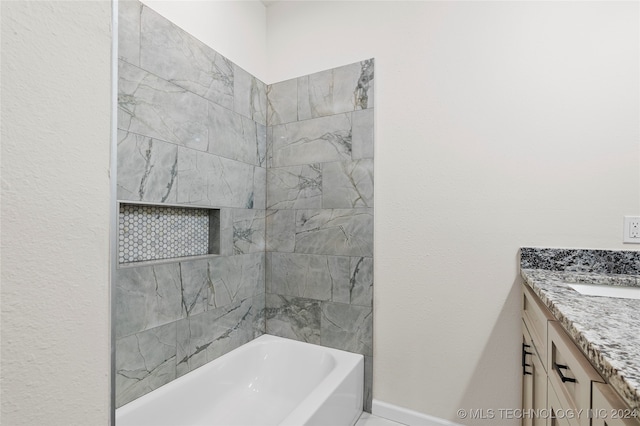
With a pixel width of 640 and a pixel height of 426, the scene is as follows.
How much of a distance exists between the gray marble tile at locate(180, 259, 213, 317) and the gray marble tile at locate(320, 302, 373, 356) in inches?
30.4

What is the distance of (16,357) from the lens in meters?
0.45

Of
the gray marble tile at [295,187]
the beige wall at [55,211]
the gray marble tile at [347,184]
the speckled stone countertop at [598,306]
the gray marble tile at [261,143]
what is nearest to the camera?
the beige wall at [55,211]

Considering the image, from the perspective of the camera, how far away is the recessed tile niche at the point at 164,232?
4.85 ft

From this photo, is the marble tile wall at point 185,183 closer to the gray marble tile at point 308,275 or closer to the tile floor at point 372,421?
the gray marble tile at point 308,275

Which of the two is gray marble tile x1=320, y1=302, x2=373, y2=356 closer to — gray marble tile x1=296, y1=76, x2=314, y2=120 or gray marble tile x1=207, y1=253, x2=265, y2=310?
gray marble tile x1=207, y1=253, x2=265, y2=310

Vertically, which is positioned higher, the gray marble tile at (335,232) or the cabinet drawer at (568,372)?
the gray marble tile at (335,232)

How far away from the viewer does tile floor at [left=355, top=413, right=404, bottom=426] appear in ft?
6.02

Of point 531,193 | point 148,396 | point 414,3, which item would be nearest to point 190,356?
point 148,396

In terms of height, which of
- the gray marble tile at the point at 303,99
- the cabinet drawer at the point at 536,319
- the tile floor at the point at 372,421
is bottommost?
the tile floor at the point at 372,421

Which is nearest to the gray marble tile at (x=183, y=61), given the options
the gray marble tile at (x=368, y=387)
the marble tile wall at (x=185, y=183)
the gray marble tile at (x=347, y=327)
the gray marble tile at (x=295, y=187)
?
the marble tile wall at (x=185, y=183)

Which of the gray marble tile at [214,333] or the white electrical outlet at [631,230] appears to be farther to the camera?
the gray marble tile at [214,333]

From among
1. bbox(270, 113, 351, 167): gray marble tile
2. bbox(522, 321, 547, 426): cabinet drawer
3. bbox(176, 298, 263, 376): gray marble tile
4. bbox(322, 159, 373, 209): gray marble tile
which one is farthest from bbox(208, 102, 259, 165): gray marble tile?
bbox(522, 321, 547, 426): cabinet drawer

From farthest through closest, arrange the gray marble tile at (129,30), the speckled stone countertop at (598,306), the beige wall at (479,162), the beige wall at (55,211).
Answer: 1. the beige wall at (479,162)
2. the gray marble tile at (129,30)
3. the speckled stone countertop at (598,306)
4. the beige wall at (55,211)

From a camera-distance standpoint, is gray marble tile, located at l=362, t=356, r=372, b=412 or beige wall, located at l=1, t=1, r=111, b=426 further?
gray marble tile, located at l=362, t=356, r=372, b=412
